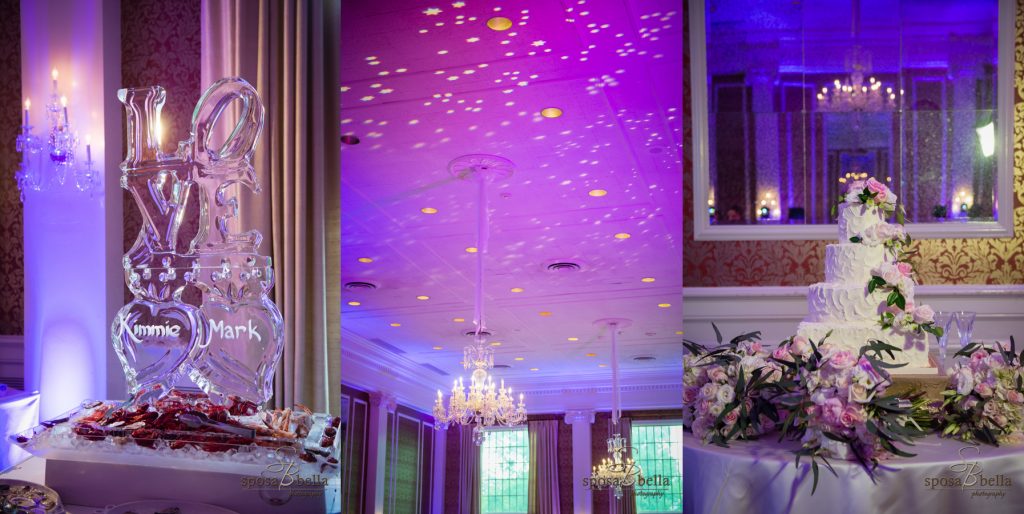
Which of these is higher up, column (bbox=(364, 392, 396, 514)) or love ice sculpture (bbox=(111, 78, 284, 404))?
love ice sculpture (bbox=(111, 78, 284, 404))

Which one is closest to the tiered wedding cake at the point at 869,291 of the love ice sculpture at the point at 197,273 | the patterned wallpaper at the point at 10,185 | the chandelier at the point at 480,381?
the chandelier at the point at 480,381

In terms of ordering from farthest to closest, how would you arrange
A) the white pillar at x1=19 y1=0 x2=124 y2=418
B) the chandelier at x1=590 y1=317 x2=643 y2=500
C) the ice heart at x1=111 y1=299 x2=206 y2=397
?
the white pillar at x1=19 y1=0 x2=124 y2=418
the chandelier at x1=590 y1=317 x2=643 y2=500
the ice heart at x1=111 y1=299 x2=206 y2=397

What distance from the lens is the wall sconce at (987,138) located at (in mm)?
4551

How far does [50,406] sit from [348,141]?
2363 millimetres

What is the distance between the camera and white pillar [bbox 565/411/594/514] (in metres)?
2.33

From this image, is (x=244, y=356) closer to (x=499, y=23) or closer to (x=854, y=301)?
(x=499, y=23)

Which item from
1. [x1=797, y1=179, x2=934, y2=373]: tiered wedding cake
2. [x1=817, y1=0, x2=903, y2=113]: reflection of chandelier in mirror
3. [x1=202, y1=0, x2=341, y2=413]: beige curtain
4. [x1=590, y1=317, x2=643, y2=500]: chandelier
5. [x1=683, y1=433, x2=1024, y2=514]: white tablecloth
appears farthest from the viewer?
[x1=817, y1=0, x2=903, y2=113]: reflection of chandelier in mirror

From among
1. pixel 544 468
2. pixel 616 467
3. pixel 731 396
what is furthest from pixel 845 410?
pixel 544 468

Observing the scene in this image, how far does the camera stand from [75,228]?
12.8ft

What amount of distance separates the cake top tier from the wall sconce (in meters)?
1.86

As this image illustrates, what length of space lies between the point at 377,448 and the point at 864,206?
207 centimetres

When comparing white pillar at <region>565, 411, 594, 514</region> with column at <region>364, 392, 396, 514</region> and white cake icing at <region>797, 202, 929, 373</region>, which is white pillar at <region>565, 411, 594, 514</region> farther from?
white cake icing at <region>797, 202, 929, 373</region>

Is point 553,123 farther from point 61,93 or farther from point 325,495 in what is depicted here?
point 61,93

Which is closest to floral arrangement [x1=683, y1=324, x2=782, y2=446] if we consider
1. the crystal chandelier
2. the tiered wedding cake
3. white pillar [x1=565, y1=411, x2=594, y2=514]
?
white pillar [x1=565, y1=411, x2=594, y2=514]
